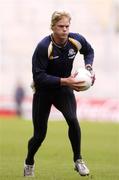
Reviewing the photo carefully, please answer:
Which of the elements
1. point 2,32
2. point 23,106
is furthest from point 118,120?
point 2,32

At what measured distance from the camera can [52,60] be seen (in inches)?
468

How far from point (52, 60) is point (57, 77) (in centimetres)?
30

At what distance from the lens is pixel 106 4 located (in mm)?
48375

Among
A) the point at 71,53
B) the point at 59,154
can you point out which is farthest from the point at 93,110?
the point at 71,53

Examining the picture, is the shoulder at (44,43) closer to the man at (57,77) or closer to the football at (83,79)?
the man at (57,77)

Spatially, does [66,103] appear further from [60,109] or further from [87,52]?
[87,52]

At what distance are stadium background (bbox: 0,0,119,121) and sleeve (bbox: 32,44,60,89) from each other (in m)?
28.9

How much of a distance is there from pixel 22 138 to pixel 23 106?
16.8m

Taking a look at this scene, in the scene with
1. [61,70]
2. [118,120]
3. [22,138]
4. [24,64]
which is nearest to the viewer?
[61,70]

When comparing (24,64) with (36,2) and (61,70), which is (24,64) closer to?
(36,2)

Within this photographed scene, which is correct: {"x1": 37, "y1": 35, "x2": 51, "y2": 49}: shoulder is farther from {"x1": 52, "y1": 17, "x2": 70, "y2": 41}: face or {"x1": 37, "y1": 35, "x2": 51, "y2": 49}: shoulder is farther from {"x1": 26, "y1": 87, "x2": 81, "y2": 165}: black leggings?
{"x1": 26, "y1": 87, "x2": 81, "y2": 165}: black leggings

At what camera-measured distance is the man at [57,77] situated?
38.3ft

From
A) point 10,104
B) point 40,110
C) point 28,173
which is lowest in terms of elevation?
point 10,104

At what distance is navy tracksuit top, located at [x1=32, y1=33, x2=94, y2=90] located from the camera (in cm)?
1177
